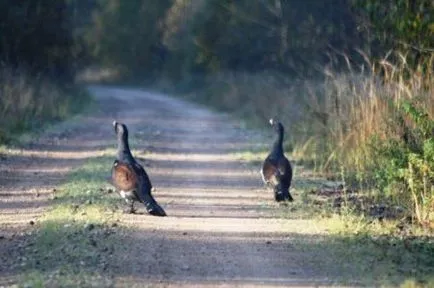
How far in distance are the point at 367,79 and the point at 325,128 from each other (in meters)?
Answer: 2.18

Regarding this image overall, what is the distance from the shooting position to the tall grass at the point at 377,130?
552 inches

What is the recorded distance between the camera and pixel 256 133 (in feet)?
101

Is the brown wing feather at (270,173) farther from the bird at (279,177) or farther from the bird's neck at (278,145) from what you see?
the bird's neck at (278,145)

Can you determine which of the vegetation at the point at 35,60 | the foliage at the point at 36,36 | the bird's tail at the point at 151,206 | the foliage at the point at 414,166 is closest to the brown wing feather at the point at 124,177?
the bird's tail at the point at 151,206

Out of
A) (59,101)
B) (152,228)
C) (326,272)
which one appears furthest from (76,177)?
(59,101)

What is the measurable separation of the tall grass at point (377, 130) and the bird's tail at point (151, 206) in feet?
8.72

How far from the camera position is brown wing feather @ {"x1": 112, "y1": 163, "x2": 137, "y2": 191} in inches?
558

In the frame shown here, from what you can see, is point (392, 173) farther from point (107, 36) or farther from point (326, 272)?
point (107, 36)

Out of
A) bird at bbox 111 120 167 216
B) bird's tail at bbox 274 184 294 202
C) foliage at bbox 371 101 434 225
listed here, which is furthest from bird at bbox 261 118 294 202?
bird at bbox 111 120 167 216

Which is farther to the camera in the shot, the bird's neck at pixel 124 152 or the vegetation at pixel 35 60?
the vegetation at pixel 35 60

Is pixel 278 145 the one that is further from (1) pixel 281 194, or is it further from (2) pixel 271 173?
(1) pixel 281 194

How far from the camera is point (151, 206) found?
46.7ft

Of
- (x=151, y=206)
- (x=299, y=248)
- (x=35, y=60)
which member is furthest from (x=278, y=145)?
(x=35, y=60)

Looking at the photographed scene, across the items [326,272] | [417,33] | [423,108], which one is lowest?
[326,272]
